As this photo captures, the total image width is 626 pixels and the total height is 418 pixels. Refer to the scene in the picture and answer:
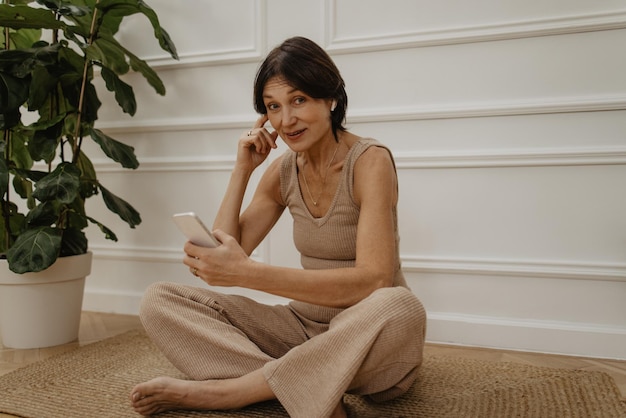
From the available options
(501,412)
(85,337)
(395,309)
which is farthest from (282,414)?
(85,337)

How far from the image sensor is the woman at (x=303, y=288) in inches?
43.3

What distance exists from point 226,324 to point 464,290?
980 mm

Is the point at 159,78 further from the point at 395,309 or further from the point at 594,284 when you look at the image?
the point at 594,284

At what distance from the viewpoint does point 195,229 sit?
1.11m

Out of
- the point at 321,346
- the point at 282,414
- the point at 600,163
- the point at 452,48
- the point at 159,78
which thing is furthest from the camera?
the point at 159,78

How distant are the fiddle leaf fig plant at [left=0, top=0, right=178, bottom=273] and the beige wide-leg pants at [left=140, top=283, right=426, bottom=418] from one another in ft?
2.27

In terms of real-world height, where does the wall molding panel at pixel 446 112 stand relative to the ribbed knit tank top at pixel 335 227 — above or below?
above

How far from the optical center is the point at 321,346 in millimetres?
1094

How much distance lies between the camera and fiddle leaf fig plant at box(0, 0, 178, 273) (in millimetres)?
1791

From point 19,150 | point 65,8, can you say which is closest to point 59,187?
point 19,150

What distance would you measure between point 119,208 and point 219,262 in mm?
1006

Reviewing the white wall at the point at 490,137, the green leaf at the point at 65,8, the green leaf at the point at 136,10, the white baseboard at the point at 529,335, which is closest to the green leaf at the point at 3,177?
the green leaf at the point at 65,8

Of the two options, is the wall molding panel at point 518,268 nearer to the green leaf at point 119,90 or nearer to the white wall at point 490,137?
the white wall at point 490,137

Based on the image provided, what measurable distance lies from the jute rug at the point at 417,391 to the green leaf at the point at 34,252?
298 mm
